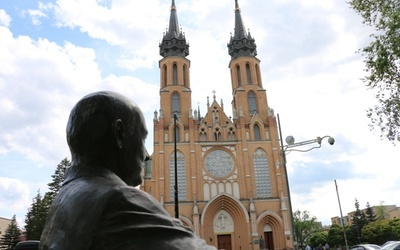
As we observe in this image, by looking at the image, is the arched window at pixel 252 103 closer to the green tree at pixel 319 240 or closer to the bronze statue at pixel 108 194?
the green tree at pixel 319 240

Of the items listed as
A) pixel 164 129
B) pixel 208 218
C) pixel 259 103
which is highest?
pixel 259 103

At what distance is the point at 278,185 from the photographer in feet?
114

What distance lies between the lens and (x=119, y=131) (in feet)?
4.83

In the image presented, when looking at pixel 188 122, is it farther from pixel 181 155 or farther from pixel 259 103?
pixel 259 103

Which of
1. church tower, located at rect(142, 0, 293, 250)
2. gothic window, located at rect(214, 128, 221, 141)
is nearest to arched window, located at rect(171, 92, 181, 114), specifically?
church tower, located at rect(142, 0, 293, 250)

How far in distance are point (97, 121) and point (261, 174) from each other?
35.5 m

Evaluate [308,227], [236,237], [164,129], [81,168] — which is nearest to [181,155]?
[164,129]

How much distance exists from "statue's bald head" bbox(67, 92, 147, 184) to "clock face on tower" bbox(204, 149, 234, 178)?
114ft

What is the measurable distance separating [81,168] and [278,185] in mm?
34922

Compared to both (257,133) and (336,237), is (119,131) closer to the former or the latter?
(257,133)

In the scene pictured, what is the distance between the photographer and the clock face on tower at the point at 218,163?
118 feet

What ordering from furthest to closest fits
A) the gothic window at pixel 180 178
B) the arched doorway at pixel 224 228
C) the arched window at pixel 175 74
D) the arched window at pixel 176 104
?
the arched window at pixel 175 74 → the arched window at pixel 176 104 → the gothic window at pixel 180 178 → the arched doorway at pixel 224 228

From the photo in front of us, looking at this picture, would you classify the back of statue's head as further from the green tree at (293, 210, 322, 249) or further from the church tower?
the green tree at (293, 210, 322, 249)

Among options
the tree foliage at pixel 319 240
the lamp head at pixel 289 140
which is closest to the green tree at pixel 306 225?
the tree foliage at pixel 319 240
